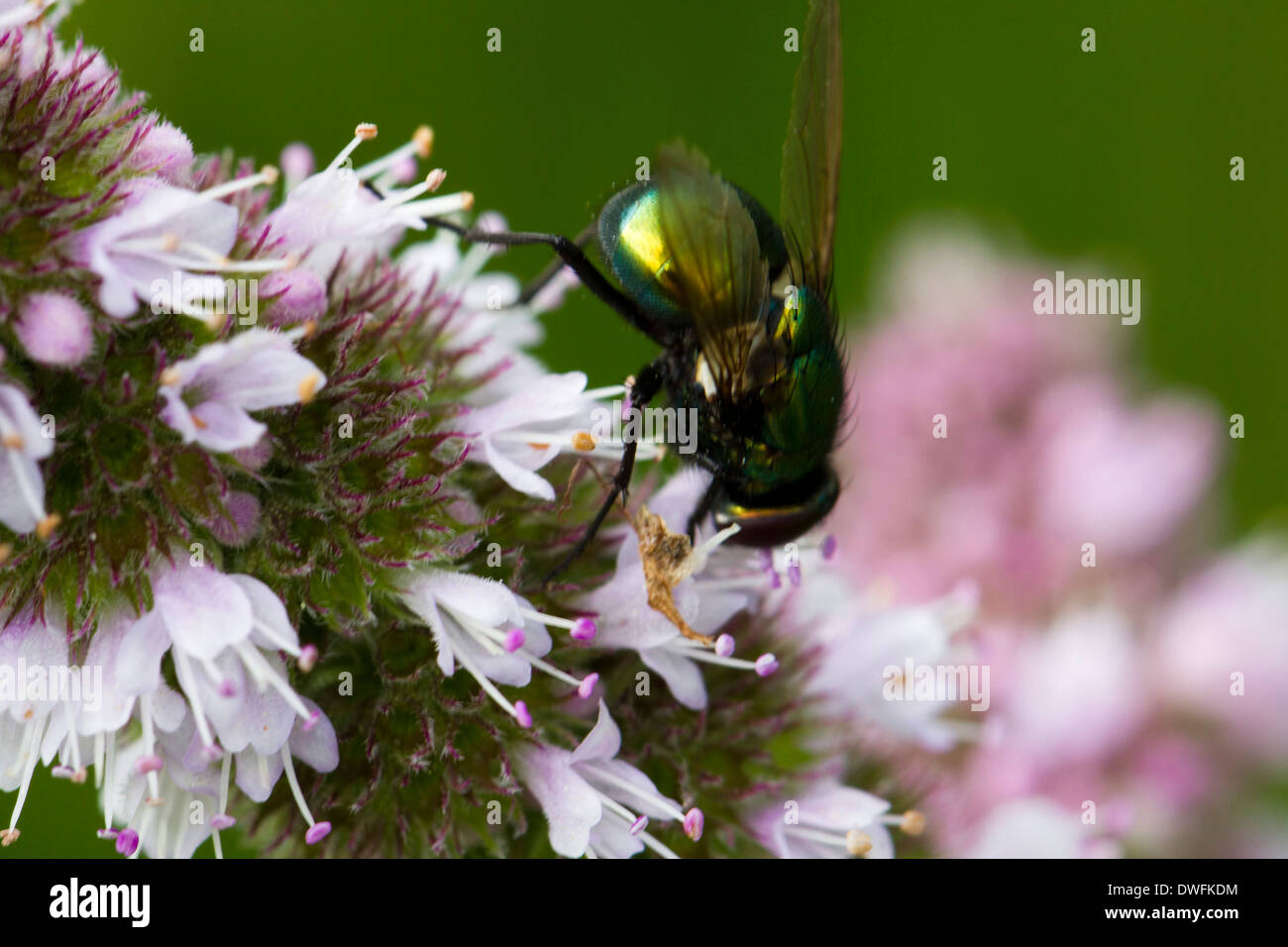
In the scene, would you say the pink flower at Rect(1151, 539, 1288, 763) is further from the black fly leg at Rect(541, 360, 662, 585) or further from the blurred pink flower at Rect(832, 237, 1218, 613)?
the black fly leg at Rect(541, 360, 662, 585)

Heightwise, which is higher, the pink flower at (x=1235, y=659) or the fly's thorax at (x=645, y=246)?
the fly's thorax at (x=645, y=246)

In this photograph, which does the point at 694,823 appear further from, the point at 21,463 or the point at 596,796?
the point at 21,463

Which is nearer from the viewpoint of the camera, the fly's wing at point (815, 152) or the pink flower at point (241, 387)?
the pink flower at point (241, 387)

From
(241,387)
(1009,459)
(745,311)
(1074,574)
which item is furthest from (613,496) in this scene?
(1009,459)

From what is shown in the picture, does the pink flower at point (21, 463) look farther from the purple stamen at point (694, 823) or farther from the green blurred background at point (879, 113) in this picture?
the green blurred background at point (879, 113)

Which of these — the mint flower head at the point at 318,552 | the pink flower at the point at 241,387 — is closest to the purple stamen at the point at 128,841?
the mint flower head at the point at 318,552

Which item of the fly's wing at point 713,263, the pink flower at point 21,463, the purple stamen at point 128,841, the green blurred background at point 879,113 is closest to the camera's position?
the pink flower at point 21,463
